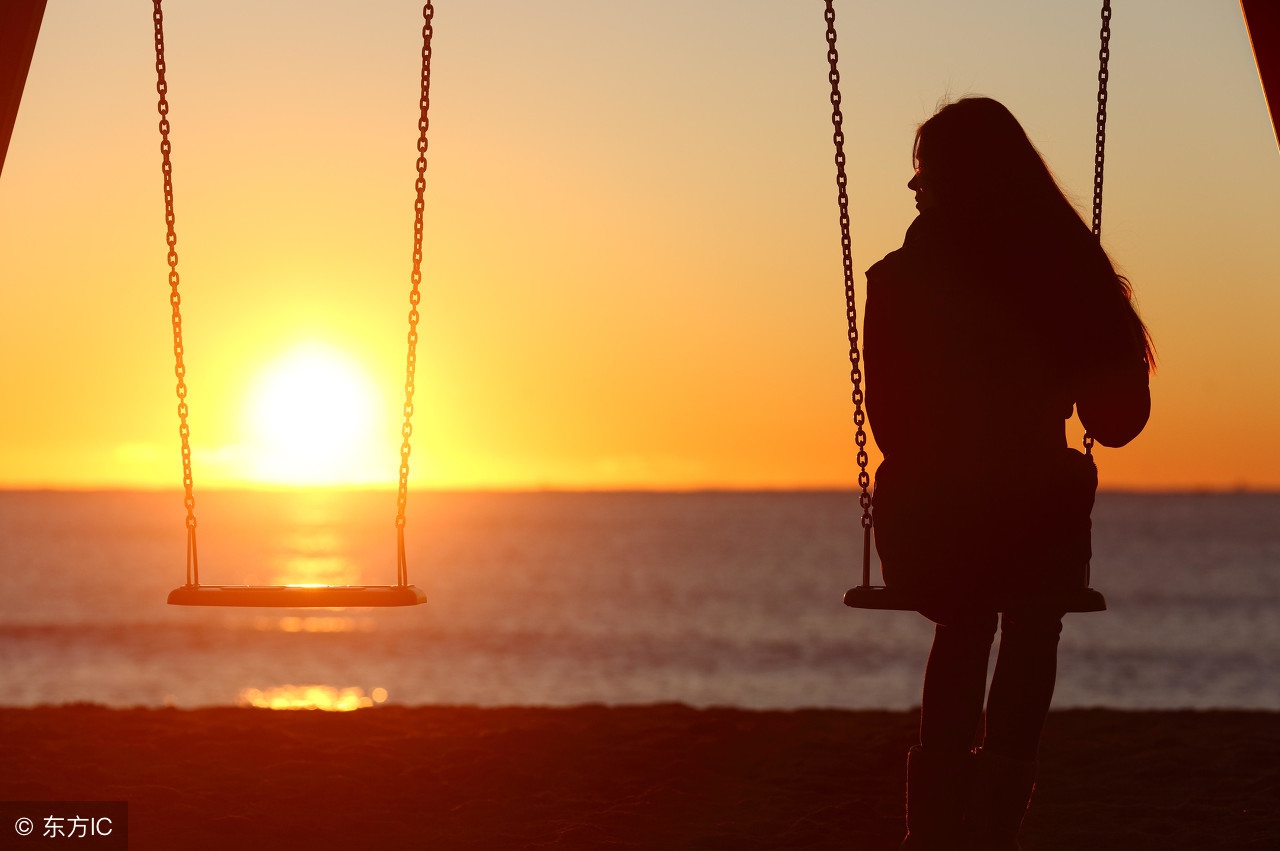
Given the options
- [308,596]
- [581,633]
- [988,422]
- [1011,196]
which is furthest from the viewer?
[581,633]

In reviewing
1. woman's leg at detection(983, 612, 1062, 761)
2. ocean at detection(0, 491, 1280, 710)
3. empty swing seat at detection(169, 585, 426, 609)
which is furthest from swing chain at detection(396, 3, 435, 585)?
ocean at detection(0, 491, 1280, 710)

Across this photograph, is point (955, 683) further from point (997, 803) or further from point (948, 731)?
point (997, 803)

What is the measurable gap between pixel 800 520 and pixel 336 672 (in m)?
81.6

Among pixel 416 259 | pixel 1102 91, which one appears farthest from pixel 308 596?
pixel 1102 91

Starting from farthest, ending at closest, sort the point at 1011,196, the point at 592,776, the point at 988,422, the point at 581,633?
the point at 581,633 → the point at 592,776 → the point at 1011,196 → the point at 988,422

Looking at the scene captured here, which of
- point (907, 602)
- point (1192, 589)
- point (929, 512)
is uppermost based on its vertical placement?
point (929, 512)

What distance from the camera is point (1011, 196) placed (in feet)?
12.0

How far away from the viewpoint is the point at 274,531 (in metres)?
99.9

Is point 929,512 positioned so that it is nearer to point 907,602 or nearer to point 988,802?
point 907,602

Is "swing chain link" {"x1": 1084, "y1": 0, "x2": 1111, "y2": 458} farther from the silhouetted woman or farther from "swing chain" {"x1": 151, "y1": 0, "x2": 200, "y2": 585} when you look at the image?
"swing chain" {"x1": 151, "y1": 0, "x2": 200, "y2": 585}

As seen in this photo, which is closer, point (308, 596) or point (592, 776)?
point (308, 596)

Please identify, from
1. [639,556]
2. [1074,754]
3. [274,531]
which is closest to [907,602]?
[1074,754]

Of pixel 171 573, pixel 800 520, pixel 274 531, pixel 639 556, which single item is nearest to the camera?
pixel 171 573

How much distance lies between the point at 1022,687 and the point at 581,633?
32.9 metres
